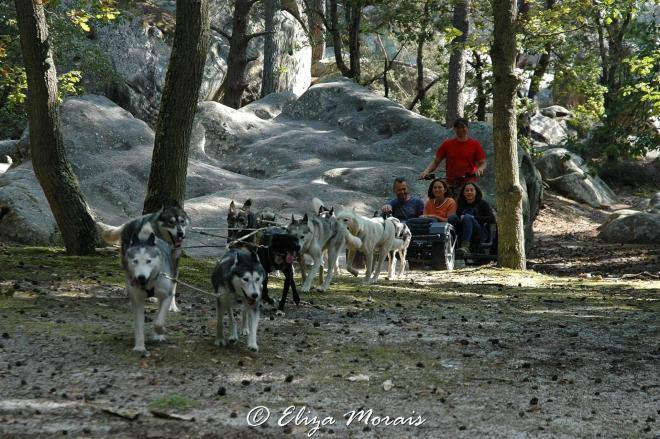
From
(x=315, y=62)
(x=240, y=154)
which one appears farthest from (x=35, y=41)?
(x=315, y=62)

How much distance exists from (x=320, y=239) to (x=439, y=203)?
553 centimetres

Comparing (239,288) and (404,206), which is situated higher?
(404,206)

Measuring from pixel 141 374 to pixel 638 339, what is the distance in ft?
16.4

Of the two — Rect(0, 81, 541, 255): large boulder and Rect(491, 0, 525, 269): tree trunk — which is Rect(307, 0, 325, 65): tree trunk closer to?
Rect(0, 81, 541, 255): large boulder

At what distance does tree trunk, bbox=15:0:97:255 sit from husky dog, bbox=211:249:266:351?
566 cm

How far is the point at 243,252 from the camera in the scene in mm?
7492

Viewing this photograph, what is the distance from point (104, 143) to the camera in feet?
67.0

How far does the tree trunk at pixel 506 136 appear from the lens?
15320 mm

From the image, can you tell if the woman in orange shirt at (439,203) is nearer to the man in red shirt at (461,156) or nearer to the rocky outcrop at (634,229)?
the man in red shirt at (461,156)

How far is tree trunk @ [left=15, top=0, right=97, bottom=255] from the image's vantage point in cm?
1215

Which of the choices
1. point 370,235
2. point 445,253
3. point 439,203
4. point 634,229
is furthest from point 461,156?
point 634,229

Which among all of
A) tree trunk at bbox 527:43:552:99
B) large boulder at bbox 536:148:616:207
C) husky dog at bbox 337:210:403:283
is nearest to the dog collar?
husky dog at bbox 337:210:403:283

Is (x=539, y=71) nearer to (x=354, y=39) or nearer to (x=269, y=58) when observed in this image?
(x=354, y=39)

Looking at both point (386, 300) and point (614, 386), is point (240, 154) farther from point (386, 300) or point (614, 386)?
point (614, 386)
